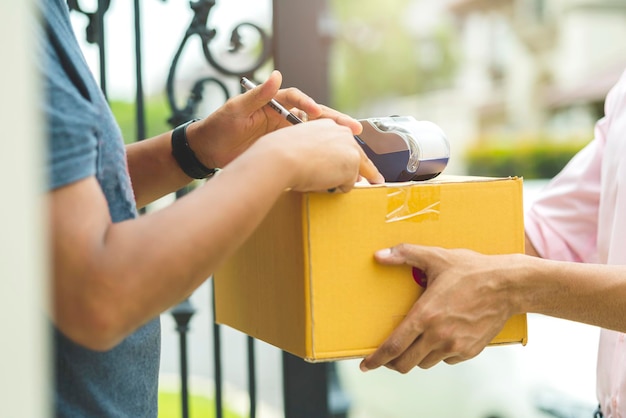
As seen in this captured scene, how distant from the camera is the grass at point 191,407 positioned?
3.85 meters

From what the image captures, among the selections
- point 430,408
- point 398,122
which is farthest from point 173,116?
point 430,408

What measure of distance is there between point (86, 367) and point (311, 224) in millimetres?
351

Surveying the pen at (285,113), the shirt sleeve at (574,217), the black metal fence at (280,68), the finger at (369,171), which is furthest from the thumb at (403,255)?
the black metal fence at (280,68)

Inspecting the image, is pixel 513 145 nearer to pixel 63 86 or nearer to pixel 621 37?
pixel 621 37

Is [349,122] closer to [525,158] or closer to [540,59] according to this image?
[525,158]

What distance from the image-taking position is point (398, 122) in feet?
4.43

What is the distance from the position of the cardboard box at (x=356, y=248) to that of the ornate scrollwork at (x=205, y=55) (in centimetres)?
68

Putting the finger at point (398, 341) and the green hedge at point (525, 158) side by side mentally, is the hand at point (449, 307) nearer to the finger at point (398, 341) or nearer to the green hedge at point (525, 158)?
the finger at point (398, 341)

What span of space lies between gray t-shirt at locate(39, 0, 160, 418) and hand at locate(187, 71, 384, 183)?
0.34 meters

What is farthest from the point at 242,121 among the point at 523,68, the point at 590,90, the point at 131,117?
the point at 523,68

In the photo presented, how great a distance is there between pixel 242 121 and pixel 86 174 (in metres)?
0.51

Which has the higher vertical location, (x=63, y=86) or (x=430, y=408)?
(x=63, y=86)

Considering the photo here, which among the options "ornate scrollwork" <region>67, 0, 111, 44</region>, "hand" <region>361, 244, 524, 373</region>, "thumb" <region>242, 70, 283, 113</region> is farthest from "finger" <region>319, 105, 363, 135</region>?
"ornate scrollwork" <region>67, 0, 111, 44</region>

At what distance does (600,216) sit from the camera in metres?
1.57
